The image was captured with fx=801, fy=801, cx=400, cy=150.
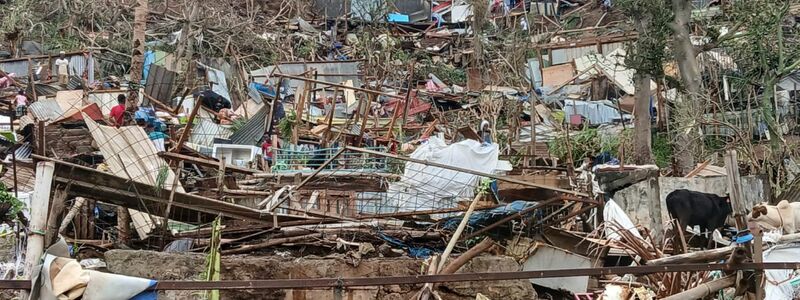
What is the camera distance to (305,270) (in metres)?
6.42

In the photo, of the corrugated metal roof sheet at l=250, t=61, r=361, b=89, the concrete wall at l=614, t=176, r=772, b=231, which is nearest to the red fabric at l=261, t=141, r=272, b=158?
the concrete wall at l=614, t=176, r=772, b=231

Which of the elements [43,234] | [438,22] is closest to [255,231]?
[43,234]

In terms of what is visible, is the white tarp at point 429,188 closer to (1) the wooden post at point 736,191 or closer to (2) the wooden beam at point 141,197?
(2) the wooden beam at point 141,197

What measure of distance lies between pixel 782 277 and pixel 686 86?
928cm

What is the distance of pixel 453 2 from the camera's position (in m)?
31.5

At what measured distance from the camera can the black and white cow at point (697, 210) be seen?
769 cm

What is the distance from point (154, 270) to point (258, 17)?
21.7m

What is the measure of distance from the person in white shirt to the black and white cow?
1364 cm

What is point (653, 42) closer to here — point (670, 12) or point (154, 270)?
point (670, 12)

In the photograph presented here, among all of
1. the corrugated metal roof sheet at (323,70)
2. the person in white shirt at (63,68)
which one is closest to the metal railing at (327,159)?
the person in white shirt at (63,68)

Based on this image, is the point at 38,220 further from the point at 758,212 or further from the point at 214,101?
the point at 214,101

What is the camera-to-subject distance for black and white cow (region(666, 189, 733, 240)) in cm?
769

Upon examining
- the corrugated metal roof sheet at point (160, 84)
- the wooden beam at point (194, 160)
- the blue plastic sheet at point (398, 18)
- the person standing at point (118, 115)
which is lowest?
the wooden beam at point (194, 160)

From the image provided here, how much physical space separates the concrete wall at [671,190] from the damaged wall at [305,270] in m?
3.37
